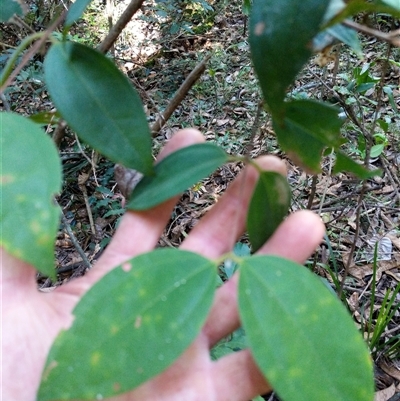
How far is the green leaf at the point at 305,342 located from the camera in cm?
43

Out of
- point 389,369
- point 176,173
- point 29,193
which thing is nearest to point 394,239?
point 389,369

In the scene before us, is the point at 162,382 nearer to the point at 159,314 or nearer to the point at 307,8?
the point at 159,314

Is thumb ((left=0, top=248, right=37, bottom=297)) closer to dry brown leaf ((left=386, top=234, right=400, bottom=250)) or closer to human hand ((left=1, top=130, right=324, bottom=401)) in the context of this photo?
human hand ((left=1, top=130, right=324, bottom=401))

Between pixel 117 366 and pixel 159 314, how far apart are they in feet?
0.21

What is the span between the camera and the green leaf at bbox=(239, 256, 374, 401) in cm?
43

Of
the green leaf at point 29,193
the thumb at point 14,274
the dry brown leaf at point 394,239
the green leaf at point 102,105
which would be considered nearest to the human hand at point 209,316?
the thumb at point 14,274

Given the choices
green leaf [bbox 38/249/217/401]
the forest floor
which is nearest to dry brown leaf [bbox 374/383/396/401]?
the forest floor

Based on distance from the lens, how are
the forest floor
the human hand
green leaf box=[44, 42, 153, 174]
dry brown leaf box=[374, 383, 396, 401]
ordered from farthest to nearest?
1. the forest floor
2. dry brown leaf box=[374, 383, 396, 401]
3. the human hand
4. green leaf box=[44, 42, 153, 174]

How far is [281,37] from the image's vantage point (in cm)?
42

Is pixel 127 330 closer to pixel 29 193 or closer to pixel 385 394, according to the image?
pixel 29 193

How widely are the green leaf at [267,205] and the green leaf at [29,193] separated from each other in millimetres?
281

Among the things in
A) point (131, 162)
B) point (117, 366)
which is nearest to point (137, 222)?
point (131, 162)

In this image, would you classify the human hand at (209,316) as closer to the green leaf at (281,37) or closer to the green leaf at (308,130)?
the green leaf at (308,130)

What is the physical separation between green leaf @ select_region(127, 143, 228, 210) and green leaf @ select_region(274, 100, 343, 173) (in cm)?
9
